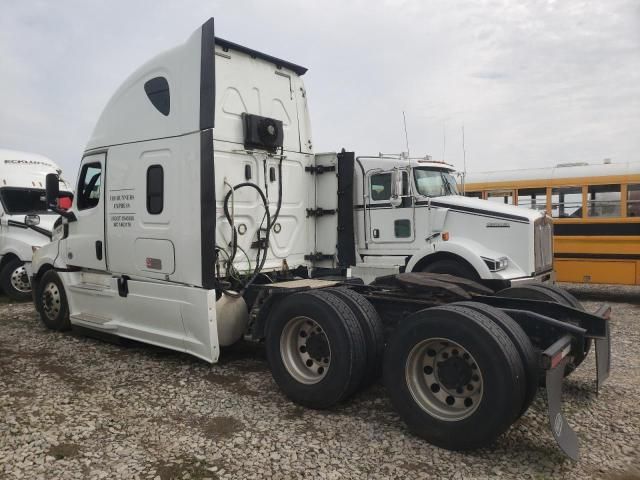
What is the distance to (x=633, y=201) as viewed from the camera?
33.6 feet

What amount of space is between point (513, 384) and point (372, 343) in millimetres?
1287

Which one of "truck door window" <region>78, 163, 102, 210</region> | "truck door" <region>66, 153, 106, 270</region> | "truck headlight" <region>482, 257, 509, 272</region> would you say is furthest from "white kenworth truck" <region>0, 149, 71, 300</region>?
"truck headlight" <region>482, 257, 509, 272</region>

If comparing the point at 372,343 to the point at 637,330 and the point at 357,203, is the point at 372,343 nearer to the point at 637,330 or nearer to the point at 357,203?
the point at 357,203

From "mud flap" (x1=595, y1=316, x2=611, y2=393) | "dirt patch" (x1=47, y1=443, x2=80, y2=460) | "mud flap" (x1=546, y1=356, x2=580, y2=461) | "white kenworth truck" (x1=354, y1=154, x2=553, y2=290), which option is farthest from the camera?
"white kenworth truck" (x1=354, y1=154, x2=553, y2=290)

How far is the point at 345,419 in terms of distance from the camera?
14.0 feet

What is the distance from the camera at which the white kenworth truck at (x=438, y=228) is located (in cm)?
781

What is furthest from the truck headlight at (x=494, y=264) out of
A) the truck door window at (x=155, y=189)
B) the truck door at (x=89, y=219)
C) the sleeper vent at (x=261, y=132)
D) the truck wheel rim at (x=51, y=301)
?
the truck wheel rim at (x=51, y=301)

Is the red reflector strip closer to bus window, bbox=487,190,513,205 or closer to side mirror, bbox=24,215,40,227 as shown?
bus window, bbox=487,190,513,205

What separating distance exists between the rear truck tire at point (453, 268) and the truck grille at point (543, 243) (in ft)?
3.88

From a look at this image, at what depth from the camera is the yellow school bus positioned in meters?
10.2

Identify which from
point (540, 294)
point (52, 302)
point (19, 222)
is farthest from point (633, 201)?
A: point (19, 222)

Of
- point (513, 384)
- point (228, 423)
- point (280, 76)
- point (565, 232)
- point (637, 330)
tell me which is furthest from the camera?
point (565, 232)

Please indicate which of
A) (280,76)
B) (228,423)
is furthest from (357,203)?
(228,423)

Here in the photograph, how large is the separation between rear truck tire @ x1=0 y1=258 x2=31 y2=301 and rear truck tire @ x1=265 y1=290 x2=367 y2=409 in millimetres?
8142
